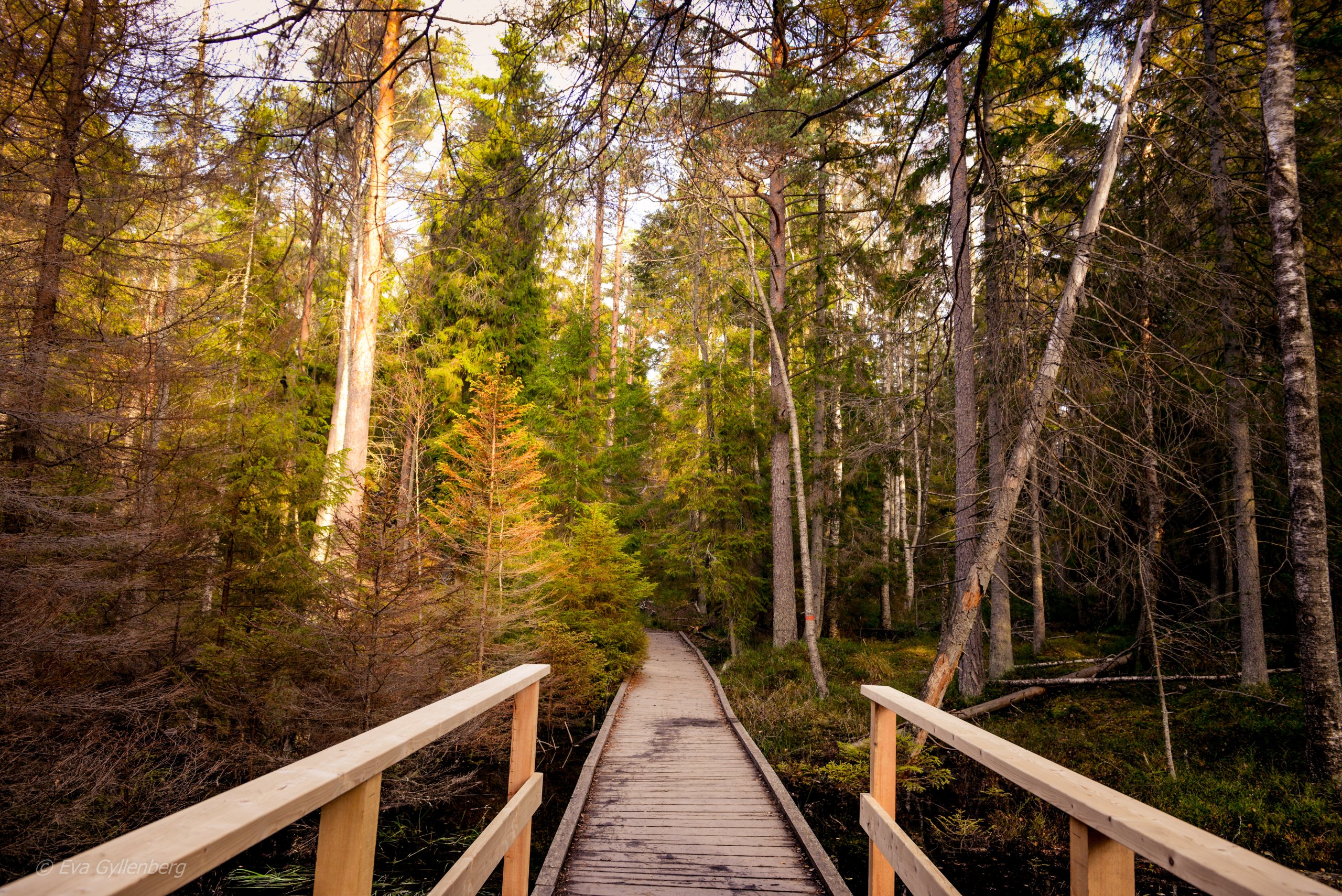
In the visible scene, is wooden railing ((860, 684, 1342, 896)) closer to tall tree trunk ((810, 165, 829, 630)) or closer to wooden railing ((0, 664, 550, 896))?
wooden railing ((0, 664, 550, 896))

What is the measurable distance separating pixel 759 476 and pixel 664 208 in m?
8.10

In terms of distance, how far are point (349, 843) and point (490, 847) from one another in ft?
3.13

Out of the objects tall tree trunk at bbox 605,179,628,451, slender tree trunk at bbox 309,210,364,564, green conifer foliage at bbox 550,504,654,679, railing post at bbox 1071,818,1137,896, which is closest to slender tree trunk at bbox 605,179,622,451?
tall tree trunk at bbox 605,179,628,451

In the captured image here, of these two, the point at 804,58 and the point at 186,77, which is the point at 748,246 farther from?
the point at 186,77

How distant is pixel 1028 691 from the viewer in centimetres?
964

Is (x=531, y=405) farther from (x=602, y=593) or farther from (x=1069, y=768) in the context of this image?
(x=1069, y=768)

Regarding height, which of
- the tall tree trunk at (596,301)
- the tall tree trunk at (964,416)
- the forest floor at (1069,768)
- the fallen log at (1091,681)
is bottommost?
the forest floor at (1069,768)

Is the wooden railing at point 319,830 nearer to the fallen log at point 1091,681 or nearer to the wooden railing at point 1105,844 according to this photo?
the wooden railing at point 1105,844

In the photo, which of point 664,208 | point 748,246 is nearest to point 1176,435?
point 748,246

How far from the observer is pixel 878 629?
18719mm

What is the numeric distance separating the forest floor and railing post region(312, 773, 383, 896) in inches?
202

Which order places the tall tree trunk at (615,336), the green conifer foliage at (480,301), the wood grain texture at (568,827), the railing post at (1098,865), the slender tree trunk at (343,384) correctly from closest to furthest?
the railing post at (1098,865) < the wood grain texture at (568,827) < the slender tree trunk at (343,384) < the green conifer foliage at (480,301) < the tall tree trunk at (615,336)

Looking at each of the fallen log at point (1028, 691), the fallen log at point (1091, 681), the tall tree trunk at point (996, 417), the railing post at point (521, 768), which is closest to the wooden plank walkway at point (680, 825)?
the railing post at point (521, 768)

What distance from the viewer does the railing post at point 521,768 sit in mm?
2543
